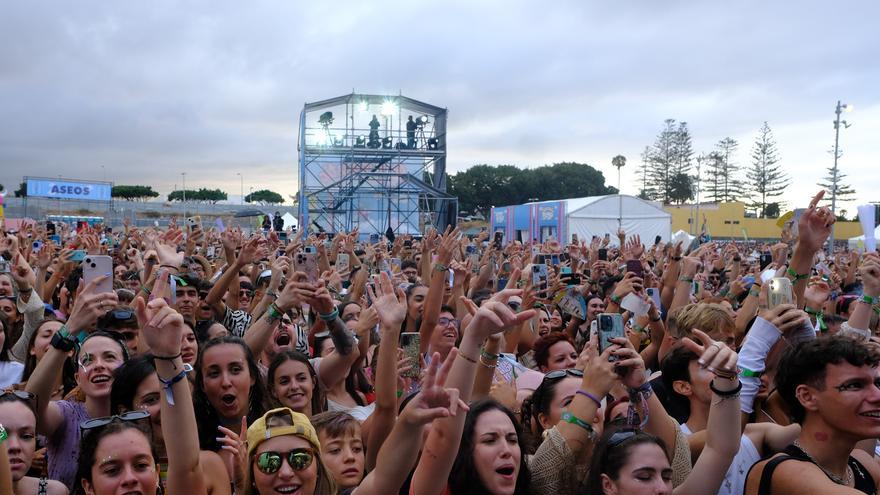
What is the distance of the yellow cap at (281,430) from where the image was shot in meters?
2.91

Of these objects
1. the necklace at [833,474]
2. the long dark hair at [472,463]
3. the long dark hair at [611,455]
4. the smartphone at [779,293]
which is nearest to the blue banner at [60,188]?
the long dark hair at [472,463]

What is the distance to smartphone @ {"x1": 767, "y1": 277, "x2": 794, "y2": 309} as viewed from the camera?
3.46 m

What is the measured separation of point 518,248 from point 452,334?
8099 millimetres

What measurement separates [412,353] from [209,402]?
117 cm

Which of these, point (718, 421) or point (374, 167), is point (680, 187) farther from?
point (718, 421)

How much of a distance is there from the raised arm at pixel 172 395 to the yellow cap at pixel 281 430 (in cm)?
24

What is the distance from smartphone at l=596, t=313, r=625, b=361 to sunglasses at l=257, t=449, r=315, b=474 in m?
1.37

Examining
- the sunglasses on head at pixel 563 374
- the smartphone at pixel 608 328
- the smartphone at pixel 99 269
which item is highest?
the smartphone at pixel 99 269

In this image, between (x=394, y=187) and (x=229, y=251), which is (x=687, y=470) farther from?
(x=394, y=187)

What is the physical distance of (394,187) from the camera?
3253 cm

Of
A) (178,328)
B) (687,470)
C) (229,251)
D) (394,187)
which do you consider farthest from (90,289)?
(394,187)

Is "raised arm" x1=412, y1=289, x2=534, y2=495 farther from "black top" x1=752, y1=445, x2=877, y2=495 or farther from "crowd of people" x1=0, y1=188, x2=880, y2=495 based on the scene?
"black top" x1=752, y1=445, x2=877, y2=495

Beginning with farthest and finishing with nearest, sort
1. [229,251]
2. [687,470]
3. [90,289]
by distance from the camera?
[229,251] < [90,289] < [687,470]

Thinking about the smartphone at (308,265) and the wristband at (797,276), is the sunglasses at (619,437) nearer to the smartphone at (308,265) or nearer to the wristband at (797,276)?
the wristband at (797,276)
